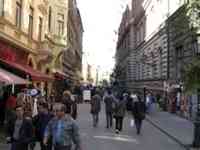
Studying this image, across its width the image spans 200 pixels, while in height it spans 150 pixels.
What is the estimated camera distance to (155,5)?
48000 millimetres

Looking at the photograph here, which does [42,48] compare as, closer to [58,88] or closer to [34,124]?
[58,88]

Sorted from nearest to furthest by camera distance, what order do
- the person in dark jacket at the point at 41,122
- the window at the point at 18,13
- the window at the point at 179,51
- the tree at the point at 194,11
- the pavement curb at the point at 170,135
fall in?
the person in dark jacket at the point at 41,122
the tree at the point at 194,11
the pavement curb at the point at 170,135
the window at the point at 18,13
the window at the point at 179,51

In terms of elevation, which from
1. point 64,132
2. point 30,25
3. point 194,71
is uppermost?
point 30,25

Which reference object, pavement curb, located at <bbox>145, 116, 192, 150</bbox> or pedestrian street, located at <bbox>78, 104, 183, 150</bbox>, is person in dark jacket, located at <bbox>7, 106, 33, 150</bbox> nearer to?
pedestrian street, located at <bbox>78, 104, 183, 150</bbox>

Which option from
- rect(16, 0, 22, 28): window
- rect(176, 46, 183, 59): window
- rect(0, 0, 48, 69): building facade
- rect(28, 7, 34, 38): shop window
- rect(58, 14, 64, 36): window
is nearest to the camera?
rect(0, 0, 48, 69): building facade

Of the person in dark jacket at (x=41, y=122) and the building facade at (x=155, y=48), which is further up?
the building facade at (x=155, y=48)

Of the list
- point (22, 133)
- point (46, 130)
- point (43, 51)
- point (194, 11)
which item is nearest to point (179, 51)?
point (43, 51)

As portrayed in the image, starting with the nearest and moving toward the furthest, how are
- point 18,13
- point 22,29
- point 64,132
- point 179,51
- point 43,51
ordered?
1. point 64,132
2. point 18,13
3. point 22,29
4. point 179,51
5. point 43,51

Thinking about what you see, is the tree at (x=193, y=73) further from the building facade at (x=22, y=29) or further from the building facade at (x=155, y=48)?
the building facade at (x=22, y=29)

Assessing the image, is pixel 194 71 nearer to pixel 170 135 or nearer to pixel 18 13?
pixel 170 135

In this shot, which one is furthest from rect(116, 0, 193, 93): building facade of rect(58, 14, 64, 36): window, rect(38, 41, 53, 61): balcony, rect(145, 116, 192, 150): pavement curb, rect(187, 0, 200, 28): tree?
rect(58, 14, 64, 36): window

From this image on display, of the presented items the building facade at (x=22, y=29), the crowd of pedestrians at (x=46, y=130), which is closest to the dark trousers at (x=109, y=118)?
the building facade at (x=22, y=29)

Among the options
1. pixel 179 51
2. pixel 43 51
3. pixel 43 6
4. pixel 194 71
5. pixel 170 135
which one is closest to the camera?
pixel 194 71

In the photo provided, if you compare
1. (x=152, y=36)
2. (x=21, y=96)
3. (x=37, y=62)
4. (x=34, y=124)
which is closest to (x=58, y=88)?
(x=152, y=36)
